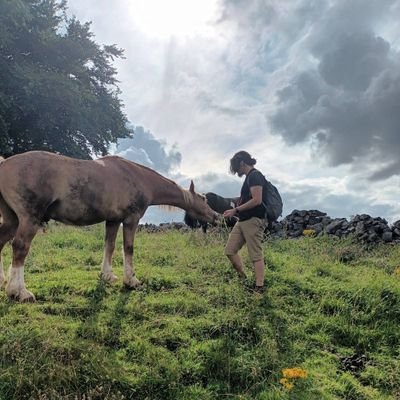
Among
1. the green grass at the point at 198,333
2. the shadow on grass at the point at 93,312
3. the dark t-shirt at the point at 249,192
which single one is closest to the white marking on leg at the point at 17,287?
the green grass at the point at 198,333

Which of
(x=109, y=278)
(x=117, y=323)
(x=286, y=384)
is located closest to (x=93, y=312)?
(x=117, y=323)

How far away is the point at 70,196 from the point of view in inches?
259

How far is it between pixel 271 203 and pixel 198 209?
213cm

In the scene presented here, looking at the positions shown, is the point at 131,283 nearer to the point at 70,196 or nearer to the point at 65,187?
the point at 70,196

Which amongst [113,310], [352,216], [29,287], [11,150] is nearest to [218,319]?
[113,310]

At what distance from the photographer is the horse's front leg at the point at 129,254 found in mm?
7228

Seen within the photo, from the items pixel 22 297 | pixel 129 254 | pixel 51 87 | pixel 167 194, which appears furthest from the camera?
pixel 51 87

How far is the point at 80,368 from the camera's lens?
14.7 ft

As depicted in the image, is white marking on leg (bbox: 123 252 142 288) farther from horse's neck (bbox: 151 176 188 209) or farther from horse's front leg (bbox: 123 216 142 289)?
horse's neck (bbox: 151 176 188 209)

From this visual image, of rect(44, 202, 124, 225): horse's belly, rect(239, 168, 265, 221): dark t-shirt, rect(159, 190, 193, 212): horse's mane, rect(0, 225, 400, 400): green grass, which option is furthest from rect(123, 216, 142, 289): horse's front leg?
rect(239, 168, 265, 221): dark t-shirt

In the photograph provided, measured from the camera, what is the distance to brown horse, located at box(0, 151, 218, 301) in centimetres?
616

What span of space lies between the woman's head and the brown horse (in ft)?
5.54

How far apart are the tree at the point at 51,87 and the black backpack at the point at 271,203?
44.4 ft

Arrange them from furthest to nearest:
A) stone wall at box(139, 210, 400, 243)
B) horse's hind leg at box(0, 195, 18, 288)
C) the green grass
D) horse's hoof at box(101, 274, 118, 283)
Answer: stone wall at box(139, 210, 400, 243) < horse's hoof at box(101, 274, 118, 283) < horse's hind leg at box(0, 195, 18, 288) < the green grass
